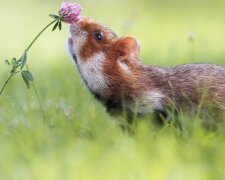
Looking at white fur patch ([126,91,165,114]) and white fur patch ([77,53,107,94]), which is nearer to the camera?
white fur patch ([126,91,165,114])

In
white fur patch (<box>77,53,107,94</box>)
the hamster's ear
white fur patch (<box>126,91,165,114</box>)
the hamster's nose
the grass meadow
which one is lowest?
the grass meadow

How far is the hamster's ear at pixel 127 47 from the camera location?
6398 millimetres

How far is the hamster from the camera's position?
619 centimetres

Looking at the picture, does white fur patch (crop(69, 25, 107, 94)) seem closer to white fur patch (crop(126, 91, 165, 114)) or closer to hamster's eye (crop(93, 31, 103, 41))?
hamster's eye (crop(93, 31, 103, 41))

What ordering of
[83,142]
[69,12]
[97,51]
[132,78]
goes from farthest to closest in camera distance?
[97,51]
[132,78]
[69,12]
[83,142]

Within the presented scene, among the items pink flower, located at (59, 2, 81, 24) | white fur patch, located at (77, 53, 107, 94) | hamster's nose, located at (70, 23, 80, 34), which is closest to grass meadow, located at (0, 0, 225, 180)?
white fur patch, located at (77, 53, 107, 94)

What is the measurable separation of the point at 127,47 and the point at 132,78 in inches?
10.1

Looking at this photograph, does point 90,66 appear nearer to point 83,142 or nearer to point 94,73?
point 94,73

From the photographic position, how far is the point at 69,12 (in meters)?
6.14

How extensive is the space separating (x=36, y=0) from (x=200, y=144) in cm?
1694

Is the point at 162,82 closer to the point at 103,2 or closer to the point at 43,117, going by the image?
the point at 43,117

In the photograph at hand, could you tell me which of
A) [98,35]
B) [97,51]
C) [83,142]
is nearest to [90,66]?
[97,51]

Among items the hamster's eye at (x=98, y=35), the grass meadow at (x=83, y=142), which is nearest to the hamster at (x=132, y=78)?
the hamster's eye at (x=98, y=35)

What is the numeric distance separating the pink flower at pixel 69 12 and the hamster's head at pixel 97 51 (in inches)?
12.0
